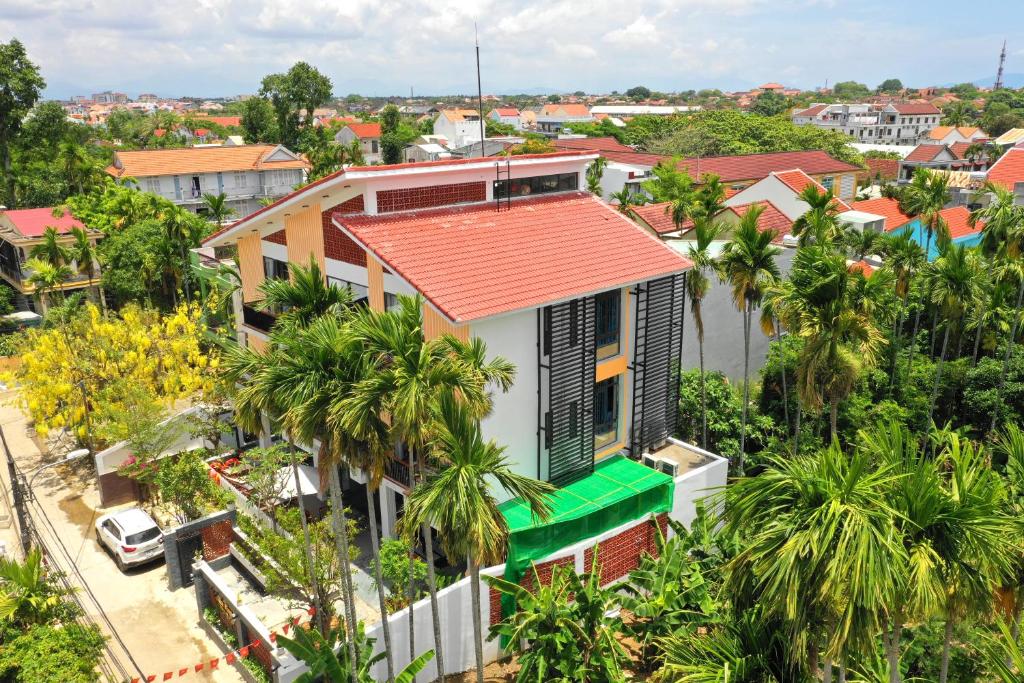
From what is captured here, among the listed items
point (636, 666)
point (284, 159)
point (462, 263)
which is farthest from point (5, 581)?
point (284, 159)

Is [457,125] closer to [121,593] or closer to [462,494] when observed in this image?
[121,593]

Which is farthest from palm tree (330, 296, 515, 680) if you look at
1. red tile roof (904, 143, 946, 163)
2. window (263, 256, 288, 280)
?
red tile roof (904, 143, 946, 163)

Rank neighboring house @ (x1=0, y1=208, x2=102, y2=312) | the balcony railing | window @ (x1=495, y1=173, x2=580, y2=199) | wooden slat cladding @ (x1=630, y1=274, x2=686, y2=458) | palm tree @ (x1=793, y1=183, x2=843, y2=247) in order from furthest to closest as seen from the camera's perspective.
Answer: neighboring house @ (x1=0, y1=208, x2=102, y2=312) → palm tree @ (x1=793, y1=183, x2=843, y2=247) → the balcony railing → window @ (x1=495, y1=173, x2=580, y2=199) → wooden slat cladding @ (x1=630, y1=274, x2=686, y2=458)

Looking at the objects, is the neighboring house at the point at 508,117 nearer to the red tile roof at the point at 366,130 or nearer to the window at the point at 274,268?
the red tile roof at the point at 366,130

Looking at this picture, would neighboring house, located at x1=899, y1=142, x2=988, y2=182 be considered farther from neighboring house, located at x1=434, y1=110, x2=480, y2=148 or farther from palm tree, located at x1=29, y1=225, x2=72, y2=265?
palm tree, located at x1=29, y1=225, x2=72, y2=265

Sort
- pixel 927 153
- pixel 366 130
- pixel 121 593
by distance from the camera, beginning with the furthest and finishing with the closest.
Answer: pixel 366 130
pixel 927 153
pixel 121 593

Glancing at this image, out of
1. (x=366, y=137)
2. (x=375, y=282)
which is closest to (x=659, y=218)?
(x=375, y=282)
